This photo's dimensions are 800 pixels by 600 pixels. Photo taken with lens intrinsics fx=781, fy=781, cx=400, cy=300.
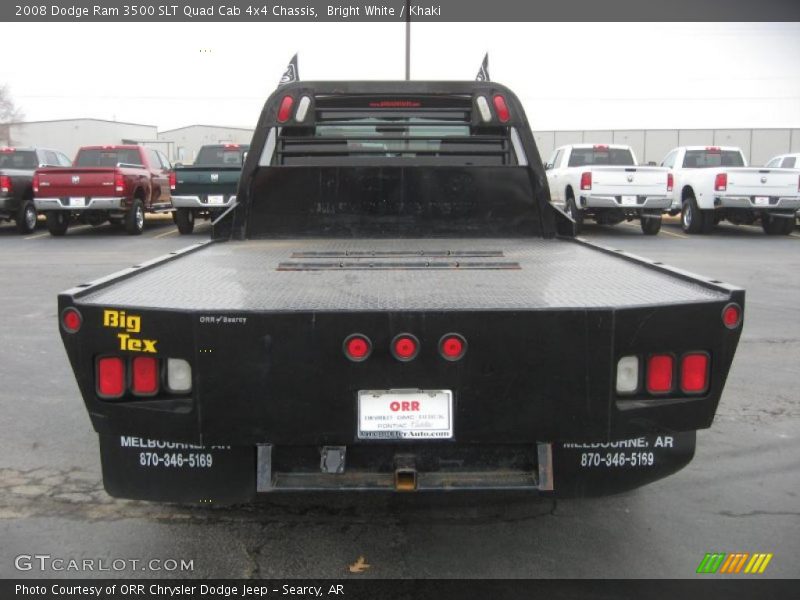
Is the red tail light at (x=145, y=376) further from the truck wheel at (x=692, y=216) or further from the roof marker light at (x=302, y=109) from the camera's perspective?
the truck wheel at (x=692, y=216)

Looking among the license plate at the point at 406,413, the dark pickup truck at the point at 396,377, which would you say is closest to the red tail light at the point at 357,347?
the dark pickup truck at the point at 396,377

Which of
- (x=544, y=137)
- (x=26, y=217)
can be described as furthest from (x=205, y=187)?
(x=544, y=137)

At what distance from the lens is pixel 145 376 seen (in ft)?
8.84

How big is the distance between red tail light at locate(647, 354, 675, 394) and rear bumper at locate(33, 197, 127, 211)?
14.6 m

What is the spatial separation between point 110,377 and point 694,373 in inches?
80.3

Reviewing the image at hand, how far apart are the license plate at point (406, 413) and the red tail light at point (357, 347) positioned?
146mm

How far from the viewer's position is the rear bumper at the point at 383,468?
9.18 ft

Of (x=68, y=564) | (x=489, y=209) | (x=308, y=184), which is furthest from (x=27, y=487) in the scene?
(x=489, y=209)

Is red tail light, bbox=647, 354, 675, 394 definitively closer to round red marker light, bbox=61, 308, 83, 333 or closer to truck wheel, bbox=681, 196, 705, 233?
round red marker light, bbox=61, 308, 83, 333

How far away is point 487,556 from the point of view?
3.19 m

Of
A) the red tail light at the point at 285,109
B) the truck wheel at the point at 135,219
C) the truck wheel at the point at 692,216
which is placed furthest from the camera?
the truck wheel at the point at 692,216

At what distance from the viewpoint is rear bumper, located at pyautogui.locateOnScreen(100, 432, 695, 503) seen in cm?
280

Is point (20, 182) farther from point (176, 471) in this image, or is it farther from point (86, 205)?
point (176, 471)

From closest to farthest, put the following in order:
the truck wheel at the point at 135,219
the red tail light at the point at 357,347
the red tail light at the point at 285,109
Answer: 1. the red tail light at the point at 357,347
2. the red tail light at the point at 285,109
3. the truck wheel at the point at 135,219
